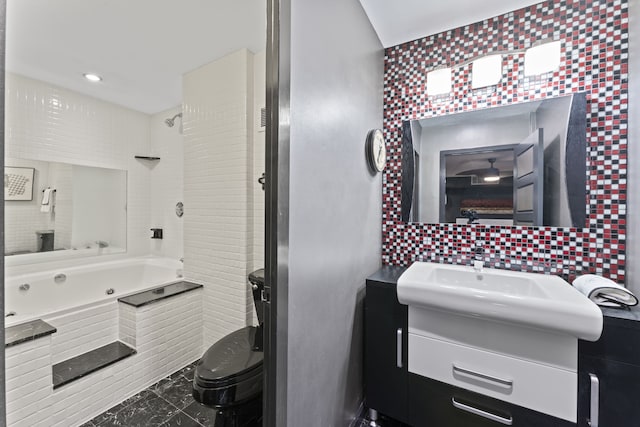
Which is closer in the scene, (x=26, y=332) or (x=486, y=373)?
(x=486, y=373)

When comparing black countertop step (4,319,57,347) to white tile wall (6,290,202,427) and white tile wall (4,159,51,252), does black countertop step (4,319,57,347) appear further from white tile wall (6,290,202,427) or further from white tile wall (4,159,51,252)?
white tile wall (4,159,51,252)

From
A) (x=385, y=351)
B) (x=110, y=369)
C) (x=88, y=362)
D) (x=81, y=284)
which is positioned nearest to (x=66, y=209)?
(x=81, y=284)

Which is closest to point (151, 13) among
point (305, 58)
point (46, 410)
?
point (305, 58)

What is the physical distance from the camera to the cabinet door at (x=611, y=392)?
1023 millimetres

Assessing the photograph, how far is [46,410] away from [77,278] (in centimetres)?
141

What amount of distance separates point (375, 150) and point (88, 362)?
2.29 meters

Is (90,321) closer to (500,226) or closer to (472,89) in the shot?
(500,226)

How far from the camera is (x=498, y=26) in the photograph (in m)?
1.63

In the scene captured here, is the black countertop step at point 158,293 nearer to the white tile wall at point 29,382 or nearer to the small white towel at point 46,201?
the white tile wall at point 29,382

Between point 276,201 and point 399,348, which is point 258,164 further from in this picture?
point 399,348

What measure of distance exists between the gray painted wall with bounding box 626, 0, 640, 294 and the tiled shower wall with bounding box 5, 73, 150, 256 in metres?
3.61

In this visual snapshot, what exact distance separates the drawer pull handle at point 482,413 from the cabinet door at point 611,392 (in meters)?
0.26

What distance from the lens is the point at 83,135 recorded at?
2.61 metres

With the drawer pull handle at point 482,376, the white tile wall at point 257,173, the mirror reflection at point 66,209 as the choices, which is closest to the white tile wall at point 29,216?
the mirror reflection at point 66,209
